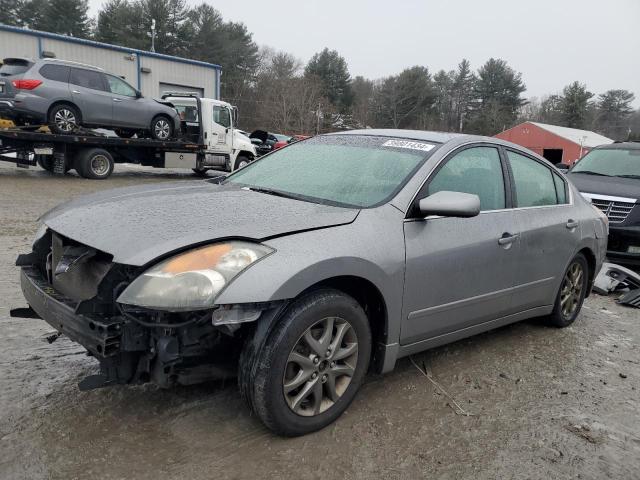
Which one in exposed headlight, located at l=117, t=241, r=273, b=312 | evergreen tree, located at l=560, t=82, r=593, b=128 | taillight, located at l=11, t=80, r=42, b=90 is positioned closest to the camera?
exposed headlight, located at l=117, t=241, r=273, b=312

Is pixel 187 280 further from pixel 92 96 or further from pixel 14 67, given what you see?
pixel 92 96

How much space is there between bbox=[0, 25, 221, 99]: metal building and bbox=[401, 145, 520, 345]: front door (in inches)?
751

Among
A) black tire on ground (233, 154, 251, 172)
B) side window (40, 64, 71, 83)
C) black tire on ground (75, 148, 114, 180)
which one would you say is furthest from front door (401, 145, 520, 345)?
black tire on ground (233, 154, 251, 172)

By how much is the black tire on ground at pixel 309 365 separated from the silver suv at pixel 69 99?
11844 mm

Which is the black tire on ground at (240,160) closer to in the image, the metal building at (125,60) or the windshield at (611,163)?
the metal building at (125,60)

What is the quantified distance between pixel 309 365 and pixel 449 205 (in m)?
1.17

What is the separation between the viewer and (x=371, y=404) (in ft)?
10.0

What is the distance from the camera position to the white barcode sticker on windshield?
3457 millimetres

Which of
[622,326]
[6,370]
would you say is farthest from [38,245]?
[622,326]

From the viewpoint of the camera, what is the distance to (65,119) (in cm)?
1267

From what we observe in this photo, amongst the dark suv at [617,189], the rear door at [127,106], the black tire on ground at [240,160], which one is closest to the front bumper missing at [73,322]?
the dark suv at [617,189]

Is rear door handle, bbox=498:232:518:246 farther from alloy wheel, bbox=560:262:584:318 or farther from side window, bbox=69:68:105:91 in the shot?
side window, bbox=69:68:105:91

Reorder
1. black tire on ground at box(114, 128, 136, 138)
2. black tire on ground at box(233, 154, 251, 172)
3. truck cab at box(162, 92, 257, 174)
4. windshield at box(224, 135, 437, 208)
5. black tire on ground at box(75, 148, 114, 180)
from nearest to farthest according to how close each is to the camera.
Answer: windshield at box(224, 135, 437, 208)
black tire on ground at box(75, 148, 114, 180)
black tire on ground at box(114, 128, 136, 138)
truck cab at box(162, 92, 257, 174)
black tire on ground at box(233, 154, 251, 172)

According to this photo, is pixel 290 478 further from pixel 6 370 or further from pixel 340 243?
pixel 6 370
